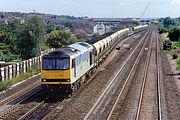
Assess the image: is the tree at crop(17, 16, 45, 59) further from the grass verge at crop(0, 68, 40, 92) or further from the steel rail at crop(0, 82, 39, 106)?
the steel rail at crop(0, 82, 39, 106)

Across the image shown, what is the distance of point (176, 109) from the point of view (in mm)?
22375

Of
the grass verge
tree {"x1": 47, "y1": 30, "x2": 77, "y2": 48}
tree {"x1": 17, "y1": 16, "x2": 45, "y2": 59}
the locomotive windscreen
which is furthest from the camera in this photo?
tree {"x1": 47, "y1": 30, "x2": 77, "y2": 48}

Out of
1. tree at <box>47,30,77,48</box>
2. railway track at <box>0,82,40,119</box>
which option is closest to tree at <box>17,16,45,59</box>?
tree at <box>47,30,77,48</box>

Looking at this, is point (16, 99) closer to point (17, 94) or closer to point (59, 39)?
point (17, 94)

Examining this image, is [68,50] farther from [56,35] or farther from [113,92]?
[56,35]

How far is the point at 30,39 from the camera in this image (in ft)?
199

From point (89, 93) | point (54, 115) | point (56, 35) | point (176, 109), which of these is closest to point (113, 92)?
point (89, 93)

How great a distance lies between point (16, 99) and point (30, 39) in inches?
1418

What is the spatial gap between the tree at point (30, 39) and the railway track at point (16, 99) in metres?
29.6

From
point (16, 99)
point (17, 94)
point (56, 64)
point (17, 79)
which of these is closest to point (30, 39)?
point (17, 79)

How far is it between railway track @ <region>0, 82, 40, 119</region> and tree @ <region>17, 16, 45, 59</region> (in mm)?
29589

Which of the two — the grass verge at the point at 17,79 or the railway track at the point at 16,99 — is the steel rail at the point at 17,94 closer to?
the railway track at the point at 16,99

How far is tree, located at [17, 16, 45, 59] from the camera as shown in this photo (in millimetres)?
60250

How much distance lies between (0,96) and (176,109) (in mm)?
11348
